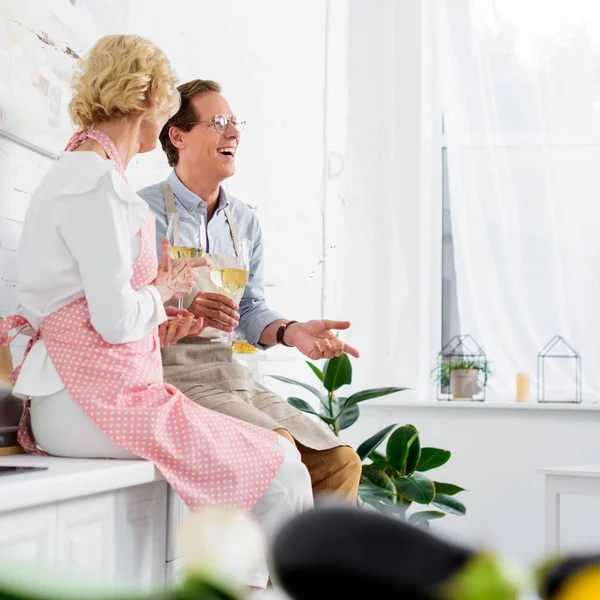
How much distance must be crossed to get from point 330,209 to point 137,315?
2.52 meters

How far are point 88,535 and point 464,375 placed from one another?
9.02 ft

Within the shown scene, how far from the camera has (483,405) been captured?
3.91m

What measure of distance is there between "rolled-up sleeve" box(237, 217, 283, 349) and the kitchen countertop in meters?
0.82

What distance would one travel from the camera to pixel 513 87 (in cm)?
420

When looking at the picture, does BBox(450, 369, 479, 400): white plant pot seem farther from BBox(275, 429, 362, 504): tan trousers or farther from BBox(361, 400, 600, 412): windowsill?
BBox(275, 429, 362, 504): tan trousers

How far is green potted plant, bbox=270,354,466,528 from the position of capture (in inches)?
120

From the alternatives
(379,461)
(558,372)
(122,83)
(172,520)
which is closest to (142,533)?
(172,520)

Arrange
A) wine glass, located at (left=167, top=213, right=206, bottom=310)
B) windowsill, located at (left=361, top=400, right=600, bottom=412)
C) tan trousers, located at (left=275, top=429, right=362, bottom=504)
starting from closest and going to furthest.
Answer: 1. wine glass, located at (left=167, top=213, right=206, bottom=310)
2. tan trousers, located at (left=275, top=429, right=362, bottom=504)
3. windowsill, located at (left=361, top=400, right=600, bottom=412)

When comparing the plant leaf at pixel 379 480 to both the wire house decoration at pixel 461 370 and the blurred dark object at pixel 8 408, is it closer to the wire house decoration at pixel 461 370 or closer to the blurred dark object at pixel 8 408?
the wire house decoration at pixel 461 370

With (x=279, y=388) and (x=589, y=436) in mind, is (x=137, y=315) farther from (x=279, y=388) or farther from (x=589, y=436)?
(x=589, y=436)

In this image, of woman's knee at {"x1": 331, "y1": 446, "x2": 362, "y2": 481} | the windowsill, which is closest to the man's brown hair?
woman's knee at {"x1": 331, "y1": 446, "x2": 362, "y2": 481}

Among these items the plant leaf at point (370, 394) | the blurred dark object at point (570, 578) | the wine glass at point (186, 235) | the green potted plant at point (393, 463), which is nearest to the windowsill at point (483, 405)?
the green potted plant at point (393, 463)

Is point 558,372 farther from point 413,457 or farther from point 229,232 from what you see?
point 229,232

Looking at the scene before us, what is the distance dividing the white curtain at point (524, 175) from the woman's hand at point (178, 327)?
2384 mm
